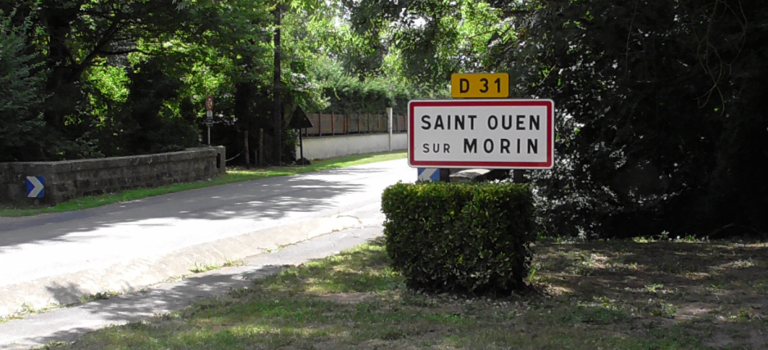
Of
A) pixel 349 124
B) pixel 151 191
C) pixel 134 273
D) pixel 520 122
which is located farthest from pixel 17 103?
pixel 349 124

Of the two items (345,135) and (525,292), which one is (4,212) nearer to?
(525,292)

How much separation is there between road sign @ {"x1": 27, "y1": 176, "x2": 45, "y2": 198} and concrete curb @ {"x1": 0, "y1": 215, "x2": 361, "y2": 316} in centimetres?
640

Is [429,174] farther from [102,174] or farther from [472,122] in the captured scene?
[102,174]

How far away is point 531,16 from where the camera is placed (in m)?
9.68

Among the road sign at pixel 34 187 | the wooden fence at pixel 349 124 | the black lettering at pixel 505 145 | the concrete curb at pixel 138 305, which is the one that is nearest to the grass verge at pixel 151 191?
the road sign at pixel 34 187

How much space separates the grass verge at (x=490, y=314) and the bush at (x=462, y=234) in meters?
0.20

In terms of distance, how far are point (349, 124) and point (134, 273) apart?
107 feet

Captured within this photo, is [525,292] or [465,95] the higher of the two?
[465,95]

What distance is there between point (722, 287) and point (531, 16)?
14.2ft

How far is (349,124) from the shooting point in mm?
40781

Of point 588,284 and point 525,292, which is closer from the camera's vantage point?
point 525,292

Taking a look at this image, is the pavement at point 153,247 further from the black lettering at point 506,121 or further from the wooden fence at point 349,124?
the wooden fence at point 349,124

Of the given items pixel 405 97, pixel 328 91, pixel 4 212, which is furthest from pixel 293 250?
pixel 405 97

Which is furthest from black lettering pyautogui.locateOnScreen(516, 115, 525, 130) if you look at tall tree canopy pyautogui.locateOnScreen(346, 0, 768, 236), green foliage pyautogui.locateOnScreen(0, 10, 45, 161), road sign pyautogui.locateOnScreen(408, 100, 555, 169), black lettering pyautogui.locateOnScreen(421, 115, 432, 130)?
green foliage pyautogui.locateOnScreen(0, 10, 45, 161)
